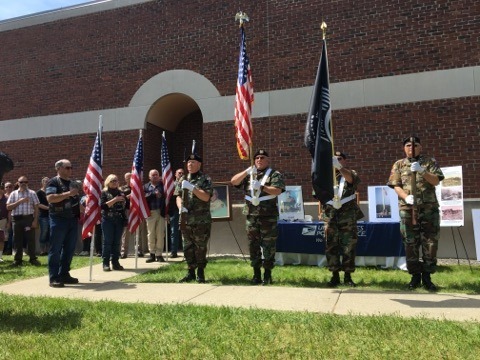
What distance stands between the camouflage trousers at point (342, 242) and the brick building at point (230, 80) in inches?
147

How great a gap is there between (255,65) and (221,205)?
12.4ft

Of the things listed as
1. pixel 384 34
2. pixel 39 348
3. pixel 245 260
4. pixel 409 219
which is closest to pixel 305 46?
pixel 384 34

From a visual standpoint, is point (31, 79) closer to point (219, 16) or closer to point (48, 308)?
point (219, 16)

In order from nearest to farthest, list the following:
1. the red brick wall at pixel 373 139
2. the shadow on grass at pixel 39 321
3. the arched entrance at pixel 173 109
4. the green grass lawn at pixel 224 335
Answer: the green grass lawn at pixel 224 335 → the shadow on grass at pixel 39 321 → the red brick wall at pixel 373 139 → the arched entrance at pixel 173 109

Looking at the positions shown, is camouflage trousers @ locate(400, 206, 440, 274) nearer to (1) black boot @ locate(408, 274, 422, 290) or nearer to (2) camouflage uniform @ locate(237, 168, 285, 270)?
(1) black boot @ locate(408, 274, 422, 290)

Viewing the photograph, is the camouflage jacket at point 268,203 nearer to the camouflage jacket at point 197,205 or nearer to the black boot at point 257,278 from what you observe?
the camouflage jacket at point 197,205

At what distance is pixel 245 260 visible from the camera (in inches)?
378

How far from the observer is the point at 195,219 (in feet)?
22.5

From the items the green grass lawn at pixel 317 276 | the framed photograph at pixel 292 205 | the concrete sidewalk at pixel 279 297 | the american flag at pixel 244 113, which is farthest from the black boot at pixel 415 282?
the framed photograph at pixel 292 205

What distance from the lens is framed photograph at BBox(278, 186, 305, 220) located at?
970 centimetres

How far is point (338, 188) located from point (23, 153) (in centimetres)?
1085

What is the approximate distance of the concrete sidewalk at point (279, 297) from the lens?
479cm

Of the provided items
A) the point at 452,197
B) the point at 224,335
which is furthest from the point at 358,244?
the point at 224,335

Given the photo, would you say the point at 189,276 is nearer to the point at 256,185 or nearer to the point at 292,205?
the point at 256,185
